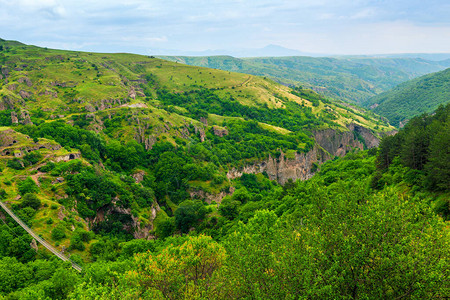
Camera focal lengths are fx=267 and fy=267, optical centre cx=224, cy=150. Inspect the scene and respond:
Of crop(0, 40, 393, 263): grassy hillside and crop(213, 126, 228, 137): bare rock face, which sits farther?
crop(213, 126, 228, 137): bare rock face

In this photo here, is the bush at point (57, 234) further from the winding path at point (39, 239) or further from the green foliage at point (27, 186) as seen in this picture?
the green foliage at point (27, 186)

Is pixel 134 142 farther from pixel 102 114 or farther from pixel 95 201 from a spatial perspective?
pixel 95 201

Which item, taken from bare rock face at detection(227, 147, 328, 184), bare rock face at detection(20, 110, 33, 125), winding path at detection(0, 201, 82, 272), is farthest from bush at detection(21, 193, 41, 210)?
bare rock face at detection(227, 147, 328, 184)

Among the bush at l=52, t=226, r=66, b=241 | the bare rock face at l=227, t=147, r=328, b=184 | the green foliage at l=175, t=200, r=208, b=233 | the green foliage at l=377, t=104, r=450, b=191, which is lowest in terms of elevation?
the bare rock face at l=227, t=147, r=328, b=184

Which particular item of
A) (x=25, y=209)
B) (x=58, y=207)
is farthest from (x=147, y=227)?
(x=25, y=209)

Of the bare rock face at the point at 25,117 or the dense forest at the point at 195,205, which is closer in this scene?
the dense forest at the point at 195,205

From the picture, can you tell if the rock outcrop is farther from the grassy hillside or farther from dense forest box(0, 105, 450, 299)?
dense forest box(0, 105, 450, 299)

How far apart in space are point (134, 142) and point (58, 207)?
60.4 metres

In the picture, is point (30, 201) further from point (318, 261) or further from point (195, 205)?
point (318, 261)

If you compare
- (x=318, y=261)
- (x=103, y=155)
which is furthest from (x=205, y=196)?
(x=318, y=261)

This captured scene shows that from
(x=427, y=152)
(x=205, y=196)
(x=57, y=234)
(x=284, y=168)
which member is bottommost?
(x=284, y=168)

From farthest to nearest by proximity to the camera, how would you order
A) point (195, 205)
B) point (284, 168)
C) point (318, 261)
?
point (284, 168), point (195, 205), point (318, 261)

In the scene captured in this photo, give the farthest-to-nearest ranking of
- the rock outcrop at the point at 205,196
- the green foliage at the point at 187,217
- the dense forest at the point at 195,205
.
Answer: the rock outcrop at the point at 205,196 → the green foliage at the point at 187,217 → the dense forest at the point at 195,205

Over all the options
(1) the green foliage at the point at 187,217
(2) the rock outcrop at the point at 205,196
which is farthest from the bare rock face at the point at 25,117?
(1) the green foliage at the point at 187,217
